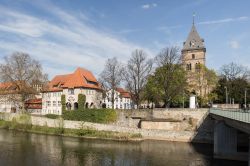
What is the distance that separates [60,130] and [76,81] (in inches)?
564

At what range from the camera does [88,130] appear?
41.3 metres

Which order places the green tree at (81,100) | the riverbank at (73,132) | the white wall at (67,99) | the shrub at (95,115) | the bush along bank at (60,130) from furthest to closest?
the white wall at (67,99) → the green tree at (81,100) → the shrub at (95,115) → the bush along bank at (60,130) → the riverbank at (73,132)

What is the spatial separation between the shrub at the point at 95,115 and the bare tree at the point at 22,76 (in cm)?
1187

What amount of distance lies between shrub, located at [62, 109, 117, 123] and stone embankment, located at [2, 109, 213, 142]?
1.21 metres

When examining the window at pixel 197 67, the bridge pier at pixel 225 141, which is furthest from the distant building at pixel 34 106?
the bridge pier at pixel 225 141

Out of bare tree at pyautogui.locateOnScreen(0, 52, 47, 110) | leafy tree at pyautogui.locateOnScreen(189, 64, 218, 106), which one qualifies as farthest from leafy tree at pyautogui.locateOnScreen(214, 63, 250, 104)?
bare tree at pyautogui.locateOnScreen(0, 52, 47, 110)

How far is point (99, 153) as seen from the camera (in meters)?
29.8

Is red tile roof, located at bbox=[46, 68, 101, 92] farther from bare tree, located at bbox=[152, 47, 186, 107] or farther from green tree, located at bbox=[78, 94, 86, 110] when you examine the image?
bare tree, located at bbox=[152, 47, 186, 107]

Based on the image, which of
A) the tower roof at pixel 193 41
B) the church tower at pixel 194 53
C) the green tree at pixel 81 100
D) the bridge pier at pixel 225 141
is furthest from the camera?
the tower roof at pixel 193 41

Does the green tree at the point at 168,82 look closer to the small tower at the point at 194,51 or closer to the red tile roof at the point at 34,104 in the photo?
the small tower at the point at 194,51

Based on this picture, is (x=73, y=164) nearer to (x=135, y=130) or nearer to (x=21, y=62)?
(x=135, y=130)

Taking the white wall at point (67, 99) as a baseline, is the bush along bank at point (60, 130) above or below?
below

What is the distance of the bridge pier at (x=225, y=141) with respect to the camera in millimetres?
28167

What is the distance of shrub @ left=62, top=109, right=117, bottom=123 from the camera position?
45.2 meters
